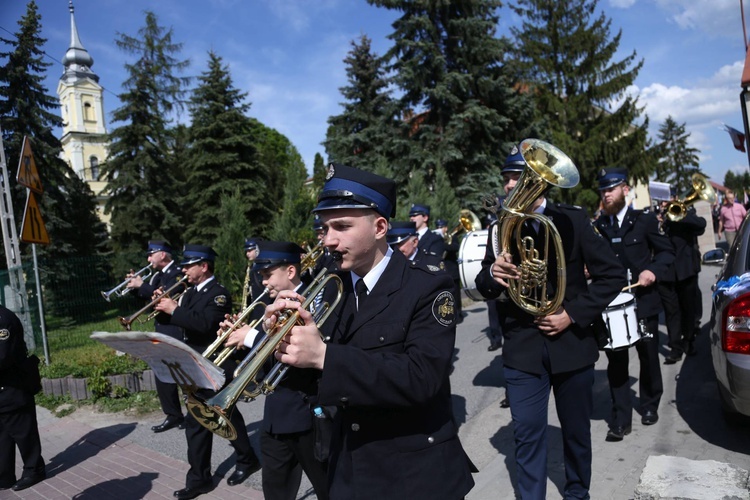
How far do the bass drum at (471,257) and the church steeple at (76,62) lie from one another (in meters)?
50.9

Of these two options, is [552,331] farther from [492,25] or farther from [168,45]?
[168,45]

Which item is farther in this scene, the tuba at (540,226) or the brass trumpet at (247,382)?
the tuba at (540,226)

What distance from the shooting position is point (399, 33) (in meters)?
23.8

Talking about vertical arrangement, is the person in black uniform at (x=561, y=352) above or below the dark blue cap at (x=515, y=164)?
below

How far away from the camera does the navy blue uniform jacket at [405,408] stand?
1959 mm

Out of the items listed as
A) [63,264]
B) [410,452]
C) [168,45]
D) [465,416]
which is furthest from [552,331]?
[168,45]

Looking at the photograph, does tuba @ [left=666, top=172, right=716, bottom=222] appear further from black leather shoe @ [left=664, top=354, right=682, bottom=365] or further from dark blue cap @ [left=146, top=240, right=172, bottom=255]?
dark blue cap @ [left=146, top=240, right=172, bottom=255]

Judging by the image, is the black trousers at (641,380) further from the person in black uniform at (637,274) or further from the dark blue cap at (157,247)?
the dark blue cap at (157,247)

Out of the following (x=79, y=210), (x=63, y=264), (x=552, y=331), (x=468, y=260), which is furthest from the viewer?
(x=79, y=210)

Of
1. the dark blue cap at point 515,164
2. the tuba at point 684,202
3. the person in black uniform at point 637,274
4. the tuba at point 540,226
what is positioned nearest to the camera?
the tuba at point 540,226

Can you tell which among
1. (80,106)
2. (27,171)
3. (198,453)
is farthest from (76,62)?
(198,453)

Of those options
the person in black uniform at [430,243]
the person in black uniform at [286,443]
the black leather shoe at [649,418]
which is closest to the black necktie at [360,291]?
the person in black uniform at [286,443]

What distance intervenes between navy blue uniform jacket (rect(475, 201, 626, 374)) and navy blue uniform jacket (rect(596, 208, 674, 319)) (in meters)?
1.80

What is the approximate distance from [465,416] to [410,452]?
153 inches
